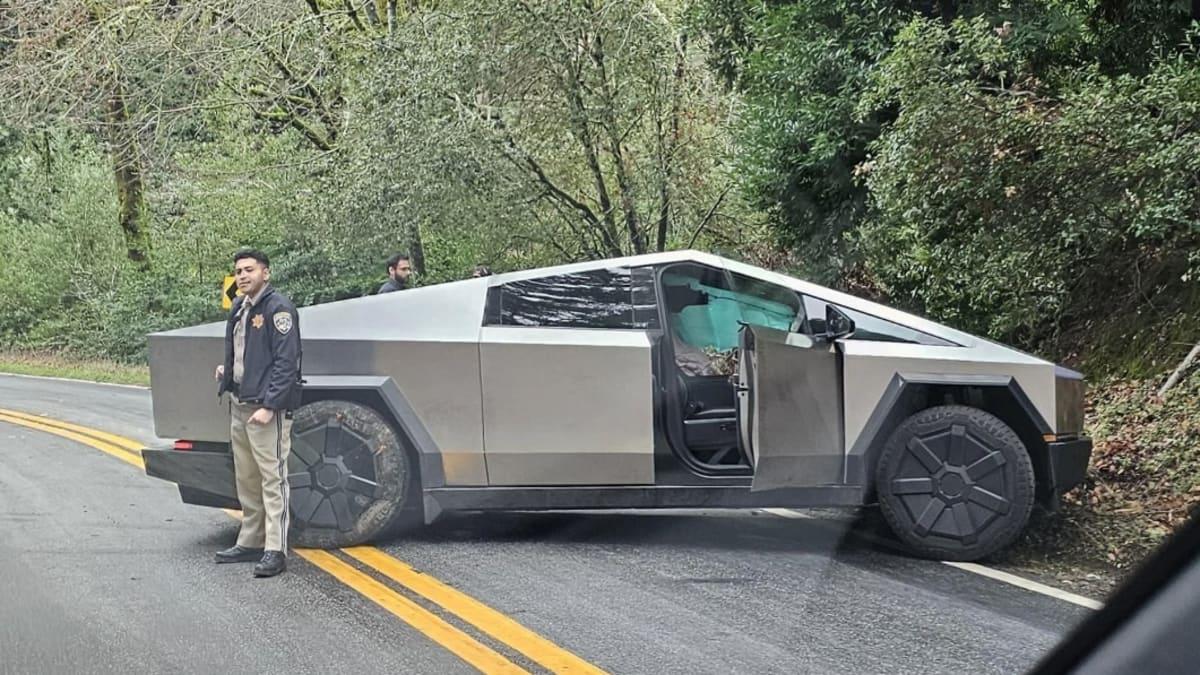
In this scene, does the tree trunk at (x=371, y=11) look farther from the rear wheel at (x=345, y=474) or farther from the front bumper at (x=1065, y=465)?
the front bumper at (x=1065, y=465)

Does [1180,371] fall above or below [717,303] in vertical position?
below

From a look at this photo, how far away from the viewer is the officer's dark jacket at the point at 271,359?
651 centimetres

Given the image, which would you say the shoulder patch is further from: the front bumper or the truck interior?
the front bumper

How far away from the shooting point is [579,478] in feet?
22.5

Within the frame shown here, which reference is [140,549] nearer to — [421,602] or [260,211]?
[421,602]

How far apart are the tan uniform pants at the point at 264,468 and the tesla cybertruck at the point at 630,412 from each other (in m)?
0.24

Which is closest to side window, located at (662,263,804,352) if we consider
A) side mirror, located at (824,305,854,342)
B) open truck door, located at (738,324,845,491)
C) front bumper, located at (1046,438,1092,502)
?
side mirror, located at (824,305,854,342)

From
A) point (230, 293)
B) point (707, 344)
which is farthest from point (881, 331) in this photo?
point (230, 293)

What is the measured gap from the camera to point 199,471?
704 centimetres

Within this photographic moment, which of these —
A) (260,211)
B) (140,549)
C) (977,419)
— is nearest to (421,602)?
(140,549)

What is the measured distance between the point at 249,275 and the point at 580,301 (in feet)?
5.94

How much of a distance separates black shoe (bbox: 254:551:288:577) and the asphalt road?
8 centimetres

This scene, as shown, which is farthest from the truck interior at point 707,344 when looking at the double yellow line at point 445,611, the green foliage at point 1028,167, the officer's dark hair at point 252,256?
the officer's dark hair at point 252,256

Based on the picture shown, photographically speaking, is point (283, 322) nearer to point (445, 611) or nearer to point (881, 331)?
point (445, 611)
